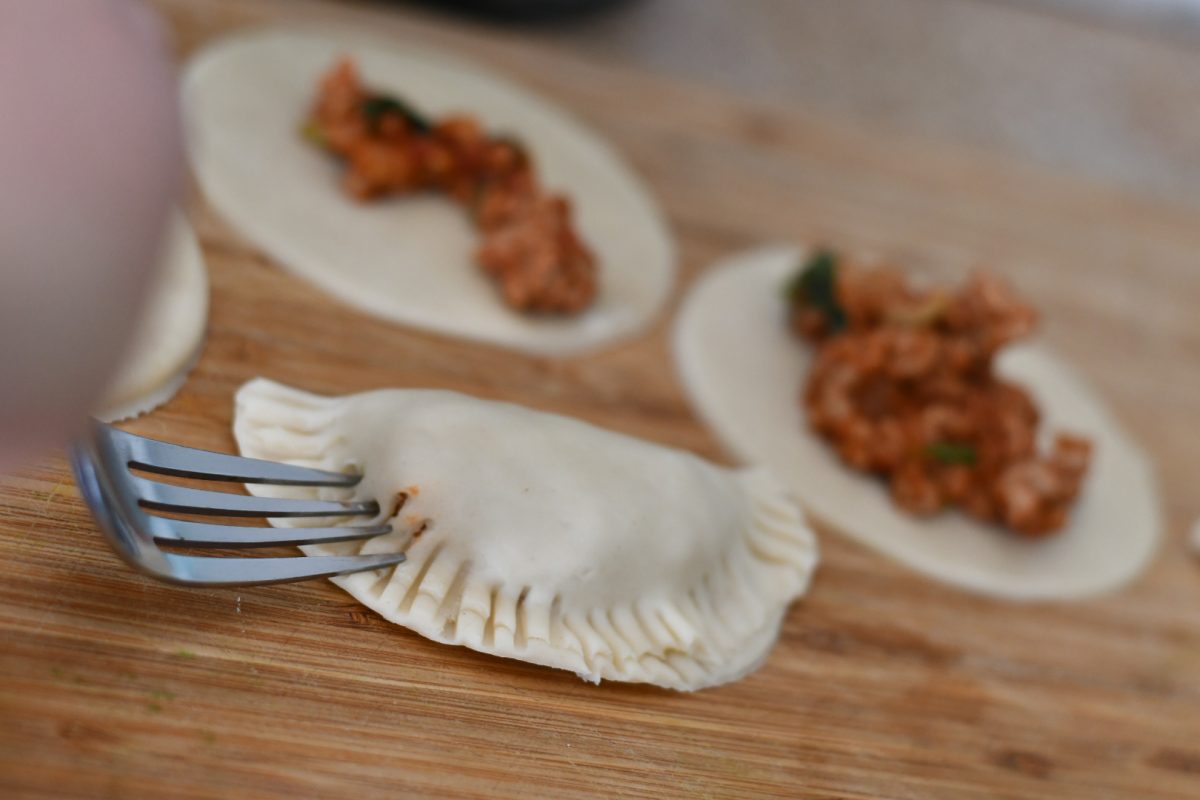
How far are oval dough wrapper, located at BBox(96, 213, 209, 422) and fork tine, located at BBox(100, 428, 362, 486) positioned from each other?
102 mm

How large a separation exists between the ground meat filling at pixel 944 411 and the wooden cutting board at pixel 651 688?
23 cm

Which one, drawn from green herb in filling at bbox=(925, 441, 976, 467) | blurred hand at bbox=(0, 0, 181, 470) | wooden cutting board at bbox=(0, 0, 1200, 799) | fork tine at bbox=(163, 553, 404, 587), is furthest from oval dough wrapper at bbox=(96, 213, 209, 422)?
green herb in filling at bbox=(925, 441, 976, 467)

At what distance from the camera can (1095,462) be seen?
2490 mm

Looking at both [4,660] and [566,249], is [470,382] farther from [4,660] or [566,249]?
[4,660]

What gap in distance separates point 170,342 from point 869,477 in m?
1.37

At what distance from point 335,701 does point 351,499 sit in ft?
1.02

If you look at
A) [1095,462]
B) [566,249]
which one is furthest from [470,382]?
[1095,462]

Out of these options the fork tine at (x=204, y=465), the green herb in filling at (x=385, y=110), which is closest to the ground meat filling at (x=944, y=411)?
the green herb in filling at (x=385, y=110)

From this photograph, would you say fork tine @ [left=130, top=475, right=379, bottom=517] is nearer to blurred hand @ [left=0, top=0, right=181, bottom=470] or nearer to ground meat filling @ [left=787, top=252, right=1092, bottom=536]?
blurred hand @ [left=0, top=0, right=181, bottom=470]

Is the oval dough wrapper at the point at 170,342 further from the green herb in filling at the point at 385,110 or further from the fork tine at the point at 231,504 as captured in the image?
the green herb in filling at the point at 385,110

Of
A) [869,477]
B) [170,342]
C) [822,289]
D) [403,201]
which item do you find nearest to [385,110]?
[403,201]

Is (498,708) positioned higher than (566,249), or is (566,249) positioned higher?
(566,249)

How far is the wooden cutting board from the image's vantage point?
4.29ft

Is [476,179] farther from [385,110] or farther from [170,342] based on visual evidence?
[170,342]
